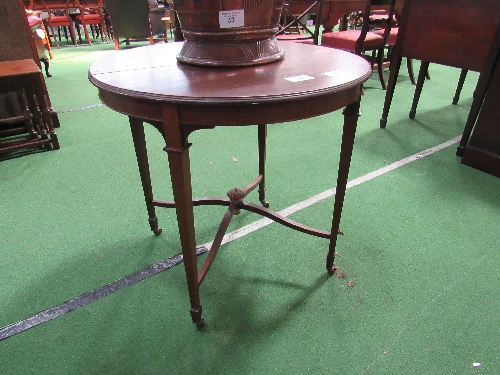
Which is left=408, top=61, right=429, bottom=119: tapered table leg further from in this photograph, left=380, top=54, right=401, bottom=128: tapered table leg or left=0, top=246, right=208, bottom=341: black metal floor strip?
left=0, top=246, right=208, bottom=341: black metal floor strip

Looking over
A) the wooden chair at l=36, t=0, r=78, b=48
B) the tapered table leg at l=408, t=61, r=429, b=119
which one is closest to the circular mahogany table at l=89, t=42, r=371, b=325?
the tapered table leg at l=408, t=61, r=429, b=119

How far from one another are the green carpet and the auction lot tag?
88 cm

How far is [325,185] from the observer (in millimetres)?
1886

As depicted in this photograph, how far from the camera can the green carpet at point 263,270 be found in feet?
3.42

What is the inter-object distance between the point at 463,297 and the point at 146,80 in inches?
49.8

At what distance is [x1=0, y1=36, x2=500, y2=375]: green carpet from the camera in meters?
1.04

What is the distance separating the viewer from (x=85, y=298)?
1.23 m

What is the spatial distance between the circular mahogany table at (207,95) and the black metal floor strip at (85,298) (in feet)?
1.06

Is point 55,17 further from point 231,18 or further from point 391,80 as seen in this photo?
point 231,18

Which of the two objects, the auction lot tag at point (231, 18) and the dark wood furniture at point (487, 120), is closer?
the auction lot tag at point (231, 18)

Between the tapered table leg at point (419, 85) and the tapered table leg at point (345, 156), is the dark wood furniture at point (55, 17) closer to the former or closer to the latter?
the tapered table leg at point (419, 85)

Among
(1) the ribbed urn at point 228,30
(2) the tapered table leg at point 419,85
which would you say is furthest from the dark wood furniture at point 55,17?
(1) the ribbed urn at point 228,30

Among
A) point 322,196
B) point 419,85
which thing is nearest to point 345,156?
point 322,196

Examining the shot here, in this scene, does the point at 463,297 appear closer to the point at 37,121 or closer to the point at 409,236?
the point at 409,236
